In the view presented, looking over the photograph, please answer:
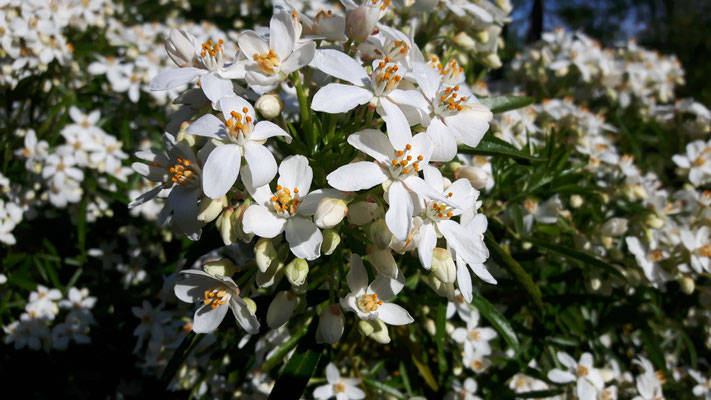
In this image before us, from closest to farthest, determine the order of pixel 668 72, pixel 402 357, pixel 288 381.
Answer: pixel 288 381
pixel 402 357
pixel 668 72

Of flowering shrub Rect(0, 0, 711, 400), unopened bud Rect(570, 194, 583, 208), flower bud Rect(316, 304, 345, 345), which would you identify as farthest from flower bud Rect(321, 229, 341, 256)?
unopened bud Rect(570, 194, 583, 208)

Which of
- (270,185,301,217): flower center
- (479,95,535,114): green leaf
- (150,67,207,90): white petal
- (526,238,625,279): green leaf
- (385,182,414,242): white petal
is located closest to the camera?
(385,182,414,242): white petal

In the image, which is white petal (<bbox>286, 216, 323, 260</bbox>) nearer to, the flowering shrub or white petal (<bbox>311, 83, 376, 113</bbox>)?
the flowering shrub

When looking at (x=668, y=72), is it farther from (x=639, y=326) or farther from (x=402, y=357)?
(x=402, y=357)

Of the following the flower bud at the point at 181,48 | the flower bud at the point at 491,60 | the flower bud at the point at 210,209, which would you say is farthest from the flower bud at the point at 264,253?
the flower bud at the point at 491,60

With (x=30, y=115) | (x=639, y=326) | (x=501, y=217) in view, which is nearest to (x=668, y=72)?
(x=639, y=326)

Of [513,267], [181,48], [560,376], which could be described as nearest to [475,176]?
[513,267]
